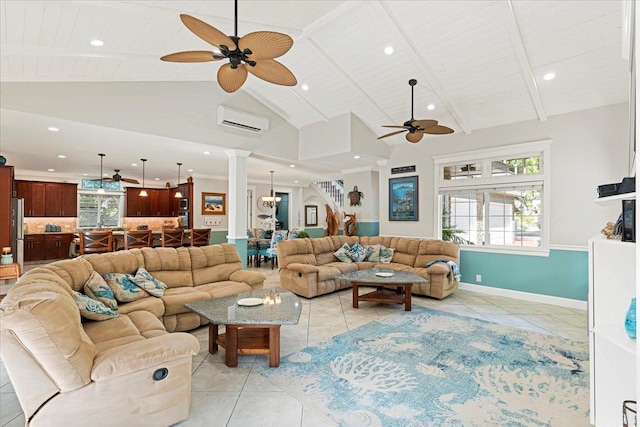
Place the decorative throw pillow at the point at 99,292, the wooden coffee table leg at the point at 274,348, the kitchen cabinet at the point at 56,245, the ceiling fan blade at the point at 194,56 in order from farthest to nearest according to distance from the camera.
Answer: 1. the kitchen cabinet at the point at 56,245
2. the decorative throw pillow at the point at 99,292
3. the wooden coffee table leg at the point at 274,348
4. the ceiling fan blade at the point at 194,56

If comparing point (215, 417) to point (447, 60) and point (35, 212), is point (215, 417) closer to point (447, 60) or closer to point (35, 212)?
point (447, 60)

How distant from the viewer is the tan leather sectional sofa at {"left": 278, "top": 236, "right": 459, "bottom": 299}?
17.0ft

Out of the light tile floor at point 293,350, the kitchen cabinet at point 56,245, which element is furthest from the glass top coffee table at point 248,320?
the kitchen cabinet at point 56,245

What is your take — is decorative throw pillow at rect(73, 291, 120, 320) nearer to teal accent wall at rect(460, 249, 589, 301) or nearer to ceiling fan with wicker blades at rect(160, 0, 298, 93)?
ceiling fan with wicker blades at rect(160, 0, 298, 93)

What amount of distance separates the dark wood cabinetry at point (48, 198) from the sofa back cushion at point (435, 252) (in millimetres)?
9594

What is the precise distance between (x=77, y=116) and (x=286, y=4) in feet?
9.83

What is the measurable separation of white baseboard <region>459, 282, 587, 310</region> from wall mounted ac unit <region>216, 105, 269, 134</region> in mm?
4735

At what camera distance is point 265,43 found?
2320 millimetres

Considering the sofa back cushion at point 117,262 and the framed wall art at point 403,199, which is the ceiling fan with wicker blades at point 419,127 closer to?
the framed wall art at point 403,199

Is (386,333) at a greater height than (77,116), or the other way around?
(77,116)

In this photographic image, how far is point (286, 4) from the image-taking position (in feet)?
11.4

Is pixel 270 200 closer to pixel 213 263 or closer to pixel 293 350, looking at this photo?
pixel 213 263

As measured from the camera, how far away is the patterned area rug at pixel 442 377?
7.34 feet

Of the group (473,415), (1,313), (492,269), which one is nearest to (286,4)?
(1,313)
